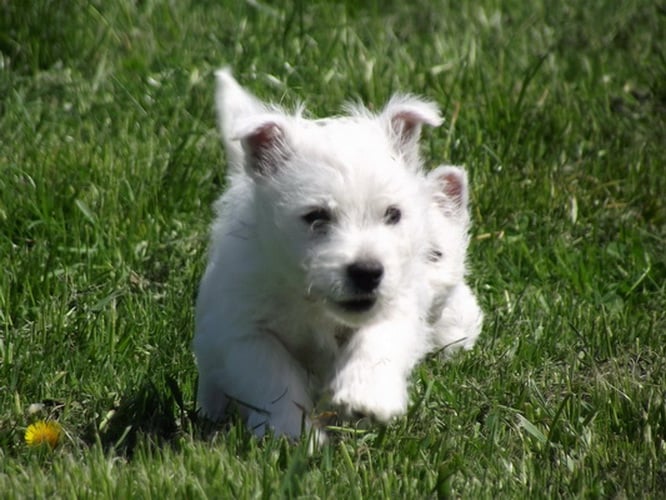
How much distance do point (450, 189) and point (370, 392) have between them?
1.86 metres

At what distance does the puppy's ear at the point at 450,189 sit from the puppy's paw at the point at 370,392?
1.64 m

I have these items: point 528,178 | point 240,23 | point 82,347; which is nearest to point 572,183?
point 528,178

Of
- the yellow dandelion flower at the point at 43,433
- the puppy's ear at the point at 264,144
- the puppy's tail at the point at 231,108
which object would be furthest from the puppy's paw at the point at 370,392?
the puppy's tail at the point at 231,108

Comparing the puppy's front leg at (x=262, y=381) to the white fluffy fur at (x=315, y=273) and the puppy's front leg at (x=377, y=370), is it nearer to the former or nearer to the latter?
the white fluffy fur at (x=315, y=273)

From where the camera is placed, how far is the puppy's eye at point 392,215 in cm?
460

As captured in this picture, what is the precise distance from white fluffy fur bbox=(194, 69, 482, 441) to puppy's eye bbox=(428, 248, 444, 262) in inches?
24.0

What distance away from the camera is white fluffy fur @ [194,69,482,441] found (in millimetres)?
4512

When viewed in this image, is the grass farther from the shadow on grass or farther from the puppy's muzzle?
the puppy's muzzle

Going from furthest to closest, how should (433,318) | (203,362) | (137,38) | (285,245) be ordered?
1. (137,38)
2. (433,318)
3. (203,362)
4. (285,245)

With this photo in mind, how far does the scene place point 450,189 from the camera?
20.2 ft

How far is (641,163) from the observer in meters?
7.17

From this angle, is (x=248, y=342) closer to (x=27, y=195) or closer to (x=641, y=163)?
(x=27, y=195)

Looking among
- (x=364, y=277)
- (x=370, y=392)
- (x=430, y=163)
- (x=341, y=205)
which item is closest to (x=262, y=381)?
(x=370, y=392)

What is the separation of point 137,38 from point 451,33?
2077mm
